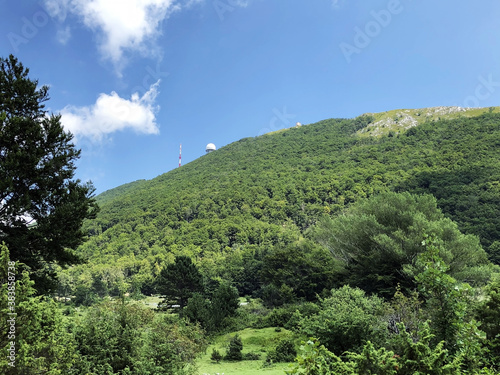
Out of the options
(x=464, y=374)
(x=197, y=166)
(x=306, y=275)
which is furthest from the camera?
(x=197, y=166)

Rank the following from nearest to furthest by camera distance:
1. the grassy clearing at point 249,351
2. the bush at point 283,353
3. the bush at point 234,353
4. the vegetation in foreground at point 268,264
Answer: the vegetation in foreground at point 268,264
the grassy clearing at point 249,351
the bush at point 283,353
the bush at point 234,353

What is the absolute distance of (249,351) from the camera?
17.8 metres

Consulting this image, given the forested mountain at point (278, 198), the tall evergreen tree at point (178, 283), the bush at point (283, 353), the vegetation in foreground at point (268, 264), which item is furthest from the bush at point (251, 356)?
the forested mountain at point (278, 198)

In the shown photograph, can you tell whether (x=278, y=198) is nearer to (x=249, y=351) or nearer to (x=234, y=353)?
(x=249, y=351)

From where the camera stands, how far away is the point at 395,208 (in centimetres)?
2472

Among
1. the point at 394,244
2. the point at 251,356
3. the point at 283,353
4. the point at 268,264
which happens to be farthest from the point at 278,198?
the point at 283,353

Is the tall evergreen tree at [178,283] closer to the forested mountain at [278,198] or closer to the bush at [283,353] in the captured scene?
the forested mountain at [278,198]

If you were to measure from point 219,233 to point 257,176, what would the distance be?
2988 cm

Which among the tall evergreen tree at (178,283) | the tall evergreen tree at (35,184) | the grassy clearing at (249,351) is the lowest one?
the grassy clearing at (249,351)

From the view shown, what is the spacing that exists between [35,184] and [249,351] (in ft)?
47.7

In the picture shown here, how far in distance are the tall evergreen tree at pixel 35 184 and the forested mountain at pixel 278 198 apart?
1231 inches

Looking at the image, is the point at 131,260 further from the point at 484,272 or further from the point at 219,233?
the point at 484,272

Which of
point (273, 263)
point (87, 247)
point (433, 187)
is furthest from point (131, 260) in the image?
point (433, 187)

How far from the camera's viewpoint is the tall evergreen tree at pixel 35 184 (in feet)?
34.4
